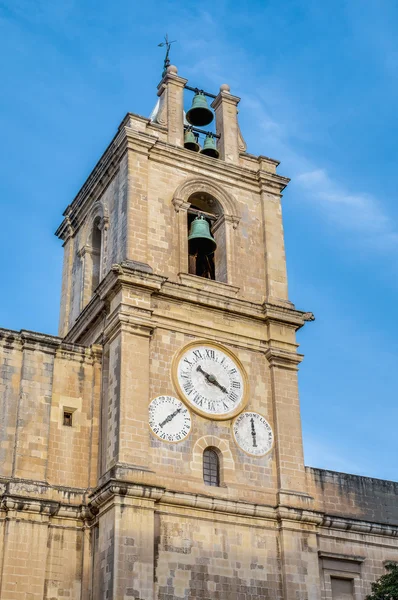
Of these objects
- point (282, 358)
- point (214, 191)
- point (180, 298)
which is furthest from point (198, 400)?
point (214, 191)

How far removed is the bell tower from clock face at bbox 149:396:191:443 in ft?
0.13

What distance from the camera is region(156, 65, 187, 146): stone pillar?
31.4m

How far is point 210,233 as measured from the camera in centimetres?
3078

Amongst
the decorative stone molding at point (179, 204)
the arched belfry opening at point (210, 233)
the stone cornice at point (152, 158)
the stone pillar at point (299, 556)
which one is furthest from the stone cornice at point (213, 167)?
the stone pillar at point (299, 556)

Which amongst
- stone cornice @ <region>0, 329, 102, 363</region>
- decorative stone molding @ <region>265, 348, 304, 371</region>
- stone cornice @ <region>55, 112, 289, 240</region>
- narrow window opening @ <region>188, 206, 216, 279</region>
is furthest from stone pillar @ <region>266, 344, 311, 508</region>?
stone cornice @ <region>55, 112, 289, 240</region>

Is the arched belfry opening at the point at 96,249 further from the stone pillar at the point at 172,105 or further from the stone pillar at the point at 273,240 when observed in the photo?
the stone pillar at the point at 273,240

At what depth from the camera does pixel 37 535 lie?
23547 mm

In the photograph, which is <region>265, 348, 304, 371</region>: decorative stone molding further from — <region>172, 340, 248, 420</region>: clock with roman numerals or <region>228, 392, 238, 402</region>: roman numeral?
<region>228, 392, 238, 402</region>: roman numeral

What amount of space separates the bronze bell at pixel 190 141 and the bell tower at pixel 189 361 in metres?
0.06

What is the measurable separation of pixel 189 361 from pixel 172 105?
9869mm

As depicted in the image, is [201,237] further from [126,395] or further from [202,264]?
[126,395]

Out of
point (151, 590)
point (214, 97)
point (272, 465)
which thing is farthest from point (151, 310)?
point (214, 97)

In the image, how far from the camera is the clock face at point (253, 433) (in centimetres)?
2662

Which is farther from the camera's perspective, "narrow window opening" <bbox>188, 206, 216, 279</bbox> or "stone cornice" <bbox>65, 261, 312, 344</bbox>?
"narrow window opening" <bbox>188, 206, 216, 279</bbox>
